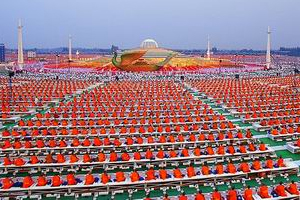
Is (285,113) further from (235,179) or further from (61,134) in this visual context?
(61,134)

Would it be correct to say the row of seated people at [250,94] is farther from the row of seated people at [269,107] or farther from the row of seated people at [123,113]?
the row of seated people at [123,113]

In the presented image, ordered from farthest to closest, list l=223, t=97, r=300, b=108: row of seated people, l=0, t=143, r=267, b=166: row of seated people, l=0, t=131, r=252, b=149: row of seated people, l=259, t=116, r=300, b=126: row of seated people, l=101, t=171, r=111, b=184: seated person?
l=223, t=97, r=300, b=108: row of seated people
l=259, t=116, r=300, b=126: row of seated people
l=0, t=131, r=252, b=149: row of seated people
l=0, t=143, r=267, b=166: row of seated people
l=101, t=171, r=111, b=184: seated person

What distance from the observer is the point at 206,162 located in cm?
1494

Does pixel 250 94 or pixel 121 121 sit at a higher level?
pixel 250 94

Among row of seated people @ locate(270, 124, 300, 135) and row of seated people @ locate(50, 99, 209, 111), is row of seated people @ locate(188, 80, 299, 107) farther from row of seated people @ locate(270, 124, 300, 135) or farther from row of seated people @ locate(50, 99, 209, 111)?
row of seated people @ locate(270, 124, 300, 135)

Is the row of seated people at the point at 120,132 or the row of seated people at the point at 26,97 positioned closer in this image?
the row of seated people at the point at 120,132

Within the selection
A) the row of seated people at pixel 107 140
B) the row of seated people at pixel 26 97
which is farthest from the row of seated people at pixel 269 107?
the row of seated people at pixel 26 97

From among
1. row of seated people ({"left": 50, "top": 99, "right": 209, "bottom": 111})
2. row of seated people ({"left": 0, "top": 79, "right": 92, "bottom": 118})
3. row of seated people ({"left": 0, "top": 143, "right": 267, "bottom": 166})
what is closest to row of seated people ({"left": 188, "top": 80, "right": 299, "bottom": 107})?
row of seated people ({"left": 50, "top": 99, "right": 209, "bottom": 111})

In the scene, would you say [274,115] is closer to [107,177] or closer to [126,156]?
[126,156]

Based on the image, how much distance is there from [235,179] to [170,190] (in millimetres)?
2698

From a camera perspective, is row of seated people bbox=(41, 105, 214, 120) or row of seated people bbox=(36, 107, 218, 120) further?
row of seated people bbox=(41, 105, 214, 120)

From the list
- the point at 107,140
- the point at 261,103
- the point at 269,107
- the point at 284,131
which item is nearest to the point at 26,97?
the point at 107,140

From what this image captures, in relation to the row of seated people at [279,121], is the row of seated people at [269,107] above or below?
above

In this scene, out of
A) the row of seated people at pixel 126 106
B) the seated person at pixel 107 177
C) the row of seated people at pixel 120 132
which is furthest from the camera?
the row of seated people at pixel 126 106
